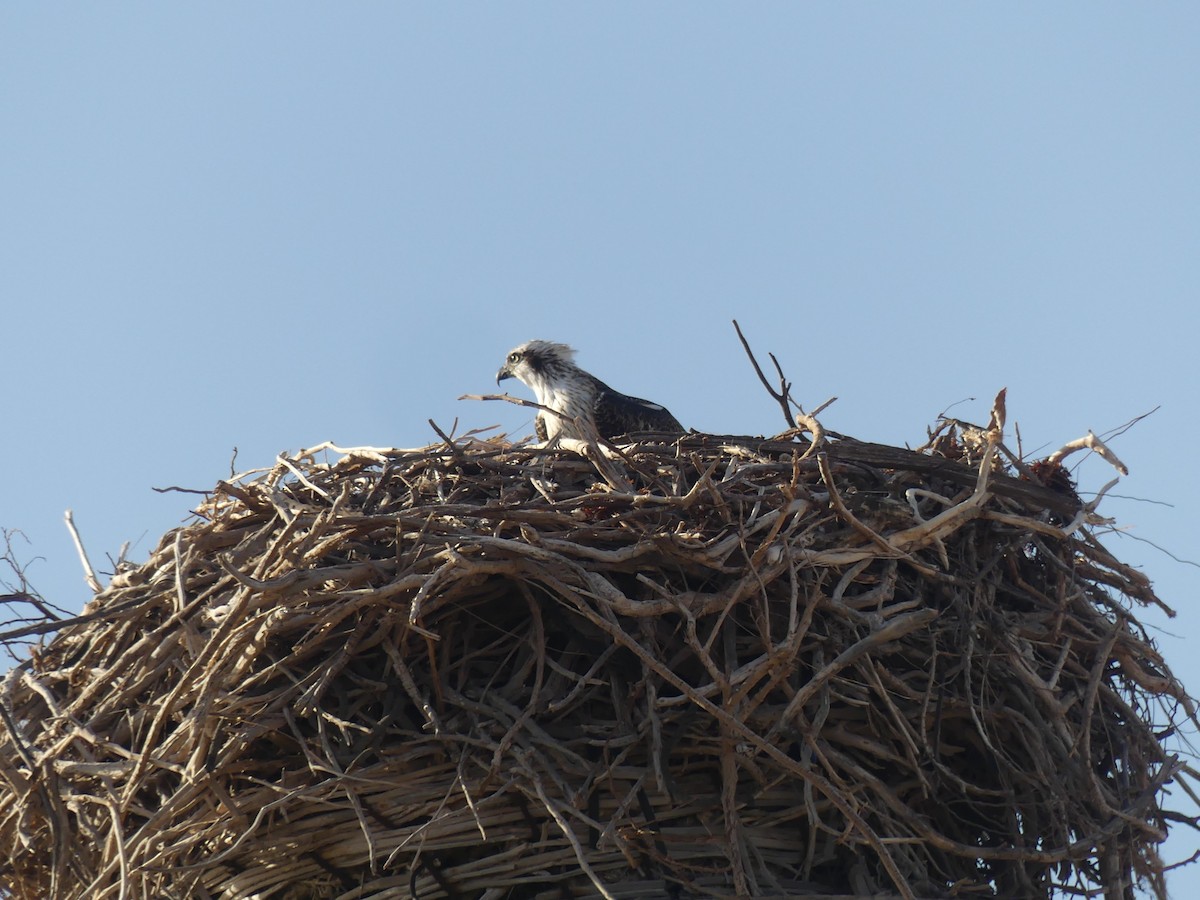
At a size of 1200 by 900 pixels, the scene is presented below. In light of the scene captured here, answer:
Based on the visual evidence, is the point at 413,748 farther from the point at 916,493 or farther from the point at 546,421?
the point at 546,421

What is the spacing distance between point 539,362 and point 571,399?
654 millimetres

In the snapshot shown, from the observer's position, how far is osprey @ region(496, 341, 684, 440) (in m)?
8.67

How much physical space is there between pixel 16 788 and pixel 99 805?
319mm

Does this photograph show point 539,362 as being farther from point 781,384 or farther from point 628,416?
point 781,384

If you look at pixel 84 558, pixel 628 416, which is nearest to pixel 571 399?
pixel 628 416

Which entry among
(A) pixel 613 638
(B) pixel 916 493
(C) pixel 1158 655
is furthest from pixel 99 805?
(C) pixel 1158 655

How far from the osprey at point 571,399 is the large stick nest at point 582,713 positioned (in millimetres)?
2778

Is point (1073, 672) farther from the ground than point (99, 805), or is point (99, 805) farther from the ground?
point (99, 805)

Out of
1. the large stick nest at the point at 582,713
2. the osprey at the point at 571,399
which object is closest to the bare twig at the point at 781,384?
the large stick nest at the point at 582,713

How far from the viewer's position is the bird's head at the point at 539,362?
31.0 ft

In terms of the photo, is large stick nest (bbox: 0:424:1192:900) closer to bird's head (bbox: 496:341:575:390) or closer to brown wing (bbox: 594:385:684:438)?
brown wing (bbox: 594:385:684:438)

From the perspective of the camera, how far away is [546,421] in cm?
880

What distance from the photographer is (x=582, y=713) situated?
17.1 feet

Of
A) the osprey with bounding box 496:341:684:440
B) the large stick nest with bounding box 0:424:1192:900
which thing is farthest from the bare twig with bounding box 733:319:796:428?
the osprey with bounding box 496:341:684:440
